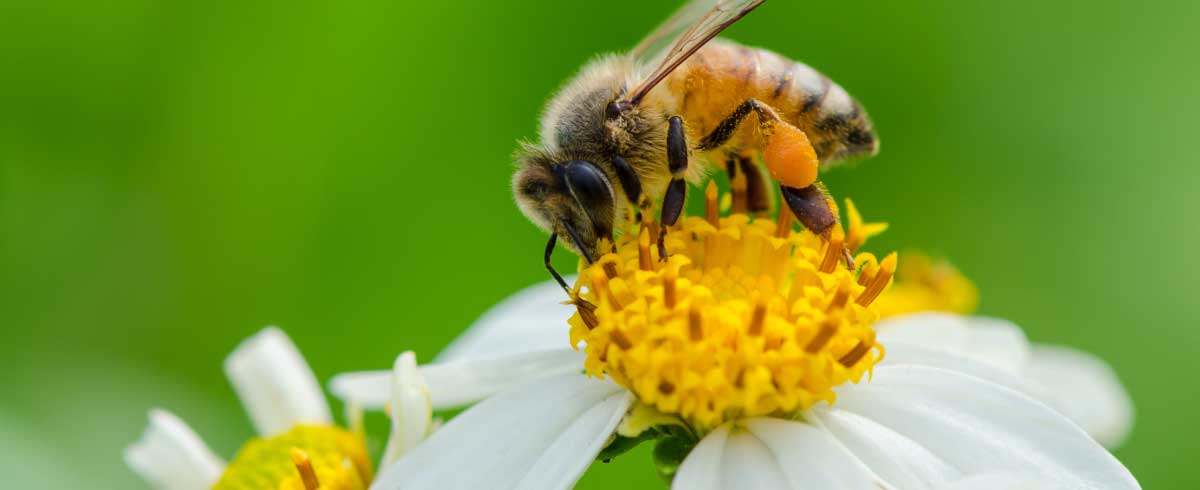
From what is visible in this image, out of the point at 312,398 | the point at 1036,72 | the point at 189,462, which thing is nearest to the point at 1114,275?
the point at 1036,72

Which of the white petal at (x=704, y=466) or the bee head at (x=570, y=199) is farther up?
the bee head at (x=570, y=199)

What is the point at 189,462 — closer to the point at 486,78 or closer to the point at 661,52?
the point at 661,52

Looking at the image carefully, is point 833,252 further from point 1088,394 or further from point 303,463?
point 1088,394

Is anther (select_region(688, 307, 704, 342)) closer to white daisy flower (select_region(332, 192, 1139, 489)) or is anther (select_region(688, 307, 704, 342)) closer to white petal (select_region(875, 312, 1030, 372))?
white daisy flower (select_region(332, 192, 1139, 489))

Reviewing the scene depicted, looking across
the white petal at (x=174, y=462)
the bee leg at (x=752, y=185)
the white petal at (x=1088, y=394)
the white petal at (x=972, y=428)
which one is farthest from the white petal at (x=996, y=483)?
the white petal at (x=174, y=462)

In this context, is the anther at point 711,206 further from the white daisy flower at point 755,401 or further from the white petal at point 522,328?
the white petal at point 522,328

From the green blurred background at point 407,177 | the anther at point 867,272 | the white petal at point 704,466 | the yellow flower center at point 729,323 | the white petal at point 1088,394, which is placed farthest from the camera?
the green blurred background at point 407,177

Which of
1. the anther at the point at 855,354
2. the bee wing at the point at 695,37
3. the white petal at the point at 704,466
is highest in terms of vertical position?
the bee wing at the point at 695,37

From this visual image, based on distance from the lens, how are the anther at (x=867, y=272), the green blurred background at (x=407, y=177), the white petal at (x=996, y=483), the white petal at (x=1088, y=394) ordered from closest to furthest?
the white petal at (x=996, y=483) < the anther at (x=867, y=272) < the white petal at (x=1088, y=394) < the green blurred background at (x=407, y=177)
